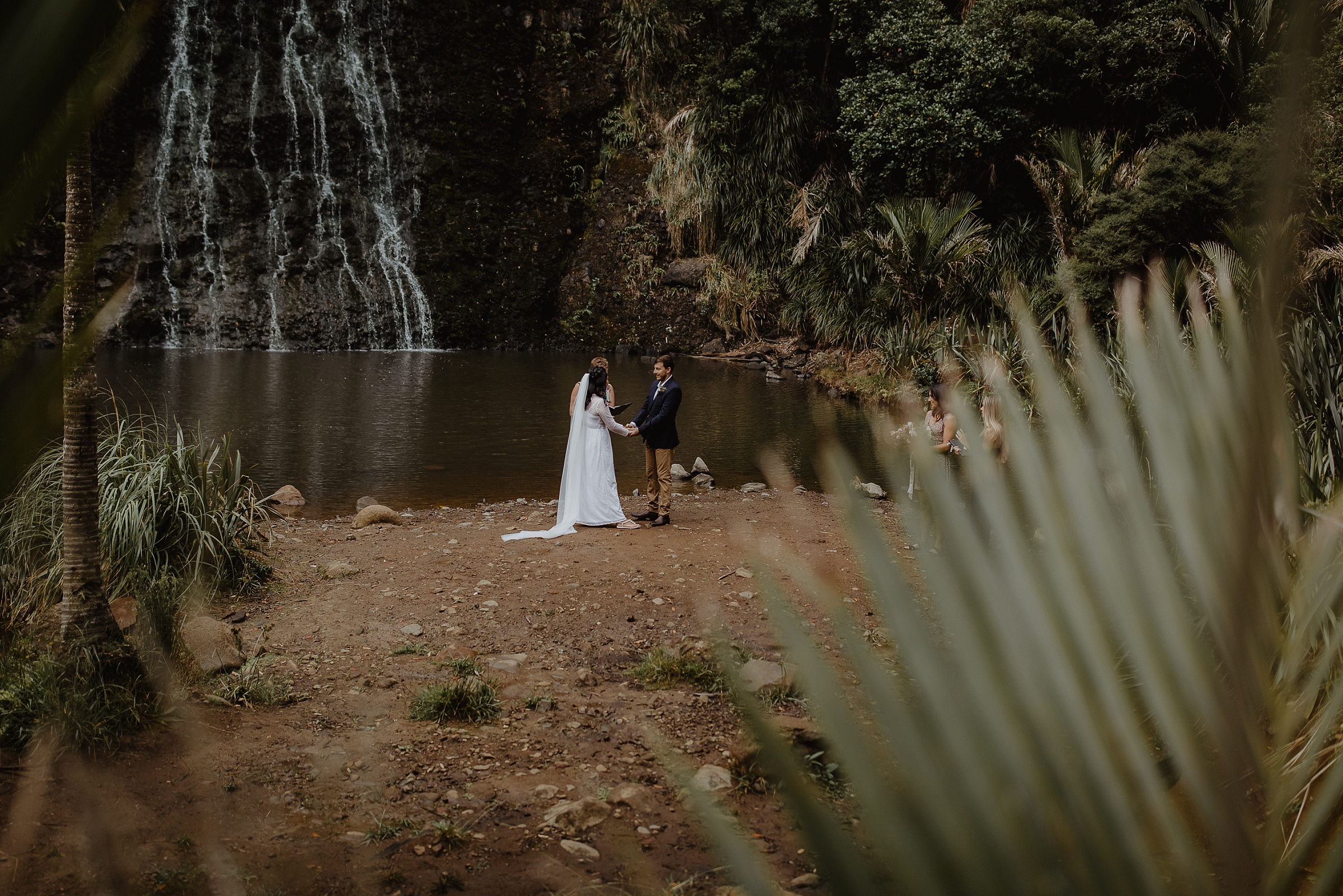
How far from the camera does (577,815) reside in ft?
10.7

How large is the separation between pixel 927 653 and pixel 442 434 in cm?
1280


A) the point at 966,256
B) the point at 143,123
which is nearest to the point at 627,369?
the point at 966,256

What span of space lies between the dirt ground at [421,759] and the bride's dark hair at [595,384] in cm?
189

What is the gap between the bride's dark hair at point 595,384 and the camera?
7.92m

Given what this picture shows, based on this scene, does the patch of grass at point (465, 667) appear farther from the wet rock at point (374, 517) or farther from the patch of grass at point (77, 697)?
the wet rock at point (374, 517)

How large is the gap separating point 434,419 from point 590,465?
655cm

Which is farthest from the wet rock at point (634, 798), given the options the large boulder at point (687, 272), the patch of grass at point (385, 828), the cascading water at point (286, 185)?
the cascading water at point (286, 185)

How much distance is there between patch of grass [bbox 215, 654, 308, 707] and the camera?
4090mm

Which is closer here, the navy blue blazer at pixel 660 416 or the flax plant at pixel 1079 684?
the flax plant at pixel 1079 684

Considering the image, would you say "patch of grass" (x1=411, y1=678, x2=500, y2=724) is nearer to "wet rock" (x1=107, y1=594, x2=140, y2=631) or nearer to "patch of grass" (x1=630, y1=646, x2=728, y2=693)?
"patch of grass" (x1=630, y1=646, x2=728, y2=693)

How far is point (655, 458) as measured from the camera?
8.16 m

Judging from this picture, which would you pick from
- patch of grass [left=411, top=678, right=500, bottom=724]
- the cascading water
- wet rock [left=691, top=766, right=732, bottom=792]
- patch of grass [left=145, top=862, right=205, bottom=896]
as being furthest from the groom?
→ the cascading water

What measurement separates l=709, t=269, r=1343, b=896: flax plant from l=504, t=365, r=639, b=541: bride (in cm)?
736

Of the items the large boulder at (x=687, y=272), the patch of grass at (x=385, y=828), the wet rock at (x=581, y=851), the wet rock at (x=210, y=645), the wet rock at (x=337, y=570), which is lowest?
the wet rock at (x=581, y=851)
